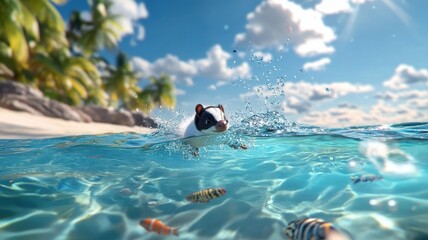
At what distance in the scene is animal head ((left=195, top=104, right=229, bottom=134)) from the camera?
23.2 ft

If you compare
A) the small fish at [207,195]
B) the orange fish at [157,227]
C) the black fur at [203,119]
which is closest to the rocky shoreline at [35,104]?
the black fur at [203,119]

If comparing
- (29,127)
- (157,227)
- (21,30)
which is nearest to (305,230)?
(157,227)

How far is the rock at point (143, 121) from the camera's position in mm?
29184

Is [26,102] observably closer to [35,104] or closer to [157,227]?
[35,104]

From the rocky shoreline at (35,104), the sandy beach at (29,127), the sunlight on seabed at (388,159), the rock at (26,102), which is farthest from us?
the rocky shoreline at (35,104)

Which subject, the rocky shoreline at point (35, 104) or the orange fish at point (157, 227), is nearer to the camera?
the orange fish at point (157, 227)

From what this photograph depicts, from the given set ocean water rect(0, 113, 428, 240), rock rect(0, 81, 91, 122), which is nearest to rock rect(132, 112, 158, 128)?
rock rect(0, 81, 91, 122)

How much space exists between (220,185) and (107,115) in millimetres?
23357

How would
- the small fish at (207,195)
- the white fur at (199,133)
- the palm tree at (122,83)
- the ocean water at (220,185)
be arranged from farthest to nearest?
the palm tree at (122,83) < the white fur at (199,133) < the small fish at (207,195) < the ocean water at (220,185)

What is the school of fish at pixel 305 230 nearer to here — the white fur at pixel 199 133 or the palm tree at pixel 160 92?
the white fur at pixel 199 133

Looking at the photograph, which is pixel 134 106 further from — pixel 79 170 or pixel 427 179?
pixel 427 179

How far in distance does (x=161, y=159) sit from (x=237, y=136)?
10.6ft

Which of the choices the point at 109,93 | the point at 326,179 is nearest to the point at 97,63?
the point at 109,93

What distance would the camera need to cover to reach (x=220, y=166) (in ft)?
25.2
